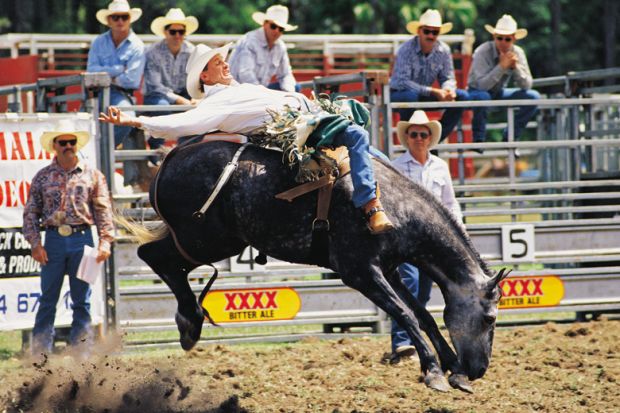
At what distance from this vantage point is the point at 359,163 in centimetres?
683

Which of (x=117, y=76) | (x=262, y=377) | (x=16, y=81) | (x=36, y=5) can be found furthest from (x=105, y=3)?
(x=262, y=377)

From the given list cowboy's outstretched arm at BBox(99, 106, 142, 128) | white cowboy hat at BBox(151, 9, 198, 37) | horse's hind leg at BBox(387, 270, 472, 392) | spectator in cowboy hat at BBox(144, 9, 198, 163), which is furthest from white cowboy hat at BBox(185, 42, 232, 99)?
white cowboy hat at BBox(151, 9, 198, 37)

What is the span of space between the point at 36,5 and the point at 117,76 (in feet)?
65.6

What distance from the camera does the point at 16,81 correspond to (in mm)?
14227

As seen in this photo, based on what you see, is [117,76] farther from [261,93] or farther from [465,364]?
[465,364]

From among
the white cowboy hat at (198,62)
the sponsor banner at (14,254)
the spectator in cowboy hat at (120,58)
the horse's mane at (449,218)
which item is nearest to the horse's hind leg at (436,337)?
the horse's mane at (449,218)

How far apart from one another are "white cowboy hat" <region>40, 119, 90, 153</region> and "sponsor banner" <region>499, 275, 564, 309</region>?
14.1ft

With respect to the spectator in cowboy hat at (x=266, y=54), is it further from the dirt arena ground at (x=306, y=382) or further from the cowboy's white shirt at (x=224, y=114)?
the cowboy's white shirt at (x=224, y=114)

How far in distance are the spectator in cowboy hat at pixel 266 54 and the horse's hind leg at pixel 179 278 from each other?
3.33 m

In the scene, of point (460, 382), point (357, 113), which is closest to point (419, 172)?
point (357, 113)

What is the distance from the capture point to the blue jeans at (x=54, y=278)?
8750 millimetres

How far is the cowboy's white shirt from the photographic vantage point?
22.7 feet

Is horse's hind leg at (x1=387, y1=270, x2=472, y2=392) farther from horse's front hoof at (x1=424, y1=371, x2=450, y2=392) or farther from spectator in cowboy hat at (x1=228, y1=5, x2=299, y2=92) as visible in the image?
spectator in cowboy hat at (x1=228, y1=5, x2=299, y2=92)

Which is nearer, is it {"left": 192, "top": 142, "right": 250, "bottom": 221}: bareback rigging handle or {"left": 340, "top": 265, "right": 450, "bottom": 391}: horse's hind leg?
{"left": 340, "top": 265, "right": 450, "bottom": 391}: horse's hind leg
